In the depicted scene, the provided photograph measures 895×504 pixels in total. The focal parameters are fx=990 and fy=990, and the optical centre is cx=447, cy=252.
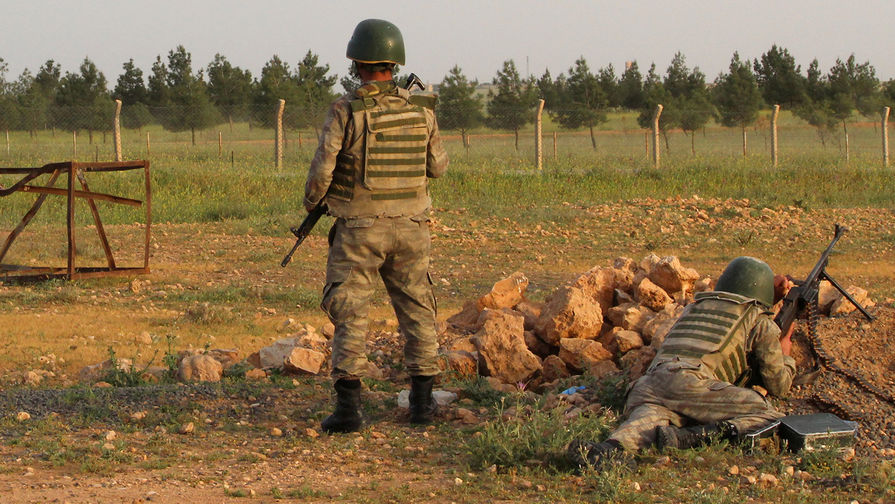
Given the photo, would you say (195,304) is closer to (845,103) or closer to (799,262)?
(799,262)

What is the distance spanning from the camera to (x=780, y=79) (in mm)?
42562

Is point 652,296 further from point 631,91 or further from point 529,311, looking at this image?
point 631,91

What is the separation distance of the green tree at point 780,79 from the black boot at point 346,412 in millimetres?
40339

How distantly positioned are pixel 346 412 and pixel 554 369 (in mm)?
1585

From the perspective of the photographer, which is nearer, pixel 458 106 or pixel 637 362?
pixel 637 362

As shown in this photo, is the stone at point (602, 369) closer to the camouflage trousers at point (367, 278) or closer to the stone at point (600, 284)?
the stone at point (600, 284)

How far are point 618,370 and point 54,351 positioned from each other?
397 cm

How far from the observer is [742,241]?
12047 mm

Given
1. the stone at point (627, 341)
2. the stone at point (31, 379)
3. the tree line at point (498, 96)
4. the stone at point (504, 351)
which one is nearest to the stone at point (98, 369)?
the stone at point (31, 379)

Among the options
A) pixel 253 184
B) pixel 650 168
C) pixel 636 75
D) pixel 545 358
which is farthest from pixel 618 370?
pixel 636 75

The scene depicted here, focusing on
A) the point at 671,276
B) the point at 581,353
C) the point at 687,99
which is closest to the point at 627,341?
the point at 581,353

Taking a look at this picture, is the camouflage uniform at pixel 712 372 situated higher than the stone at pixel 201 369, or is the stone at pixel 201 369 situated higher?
the camouflage uniform at pixel 712 372

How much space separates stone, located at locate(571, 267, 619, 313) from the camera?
6488mm

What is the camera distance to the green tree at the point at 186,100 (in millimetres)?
30031
